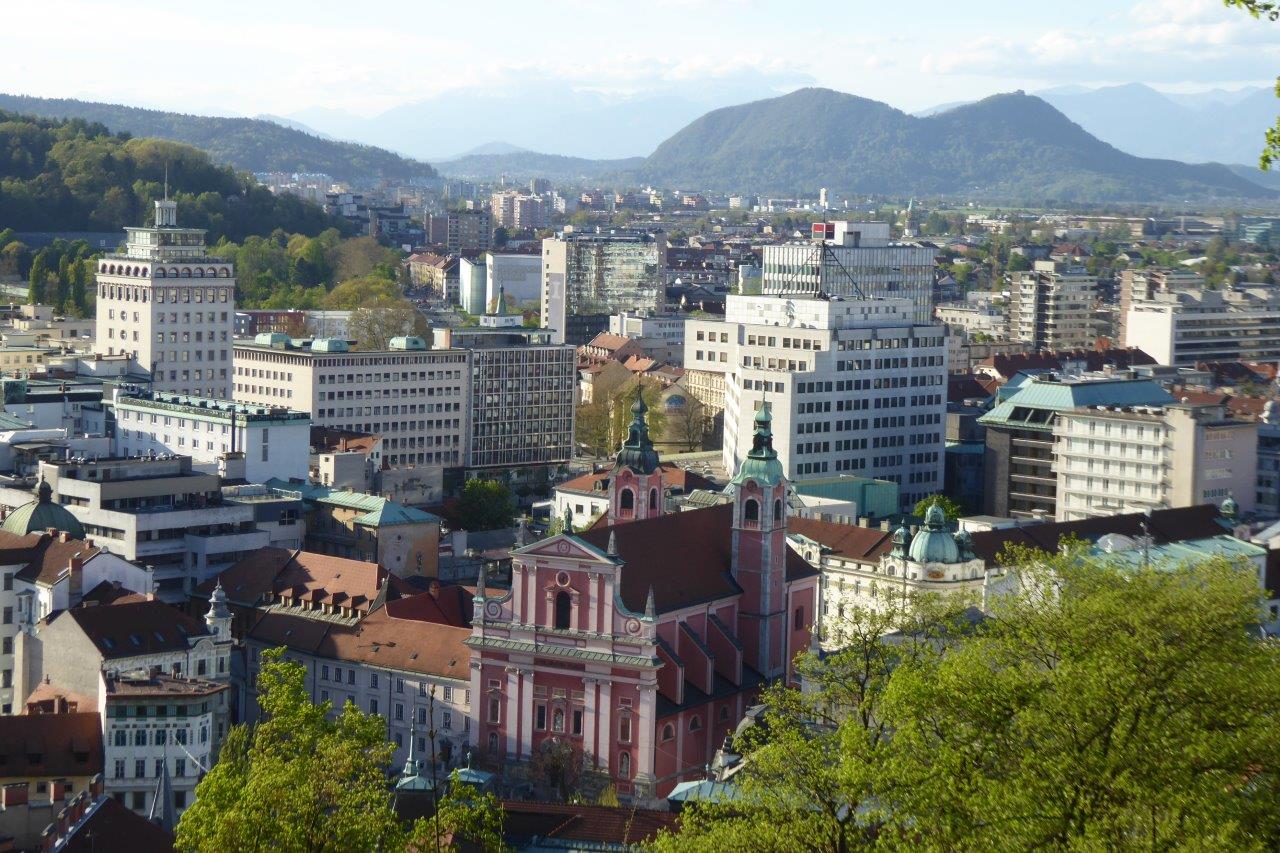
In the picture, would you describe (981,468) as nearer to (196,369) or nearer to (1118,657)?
(196,369)

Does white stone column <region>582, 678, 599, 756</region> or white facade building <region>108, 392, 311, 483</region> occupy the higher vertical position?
white facade building <region>108, 392, 311, 483</region>

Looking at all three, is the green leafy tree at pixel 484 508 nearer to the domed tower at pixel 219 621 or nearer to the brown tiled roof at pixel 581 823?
the domed tower at pixel 219 621

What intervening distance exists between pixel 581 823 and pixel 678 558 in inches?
739

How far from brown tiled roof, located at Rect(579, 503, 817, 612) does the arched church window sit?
1.75 meters

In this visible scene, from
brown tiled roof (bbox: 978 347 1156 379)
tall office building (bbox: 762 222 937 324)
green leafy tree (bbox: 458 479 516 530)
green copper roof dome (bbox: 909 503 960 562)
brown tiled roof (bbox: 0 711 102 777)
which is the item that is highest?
tall office building (bbox: 762 222 937 324)

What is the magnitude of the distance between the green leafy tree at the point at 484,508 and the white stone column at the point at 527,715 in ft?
146

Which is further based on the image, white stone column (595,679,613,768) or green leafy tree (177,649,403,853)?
white stone column (595,679,613,768)

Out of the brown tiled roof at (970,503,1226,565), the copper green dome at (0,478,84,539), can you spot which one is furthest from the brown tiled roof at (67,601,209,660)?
the brown tiled roof at (970,503,1226,565)

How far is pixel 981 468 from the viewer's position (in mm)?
129000

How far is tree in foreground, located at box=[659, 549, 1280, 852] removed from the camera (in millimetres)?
36000

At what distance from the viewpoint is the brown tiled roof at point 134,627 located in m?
74.4

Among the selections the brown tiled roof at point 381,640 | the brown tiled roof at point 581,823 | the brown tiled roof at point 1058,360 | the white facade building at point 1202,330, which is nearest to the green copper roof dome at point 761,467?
the brown tiled roof at point 381,640

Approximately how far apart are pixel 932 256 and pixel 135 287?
6229 cm

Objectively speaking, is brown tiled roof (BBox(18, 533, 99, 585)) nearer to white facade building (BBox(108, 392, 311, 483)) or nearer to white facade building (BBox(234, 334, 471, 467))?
white facade building (BBox(108, 392, 311, 483))
